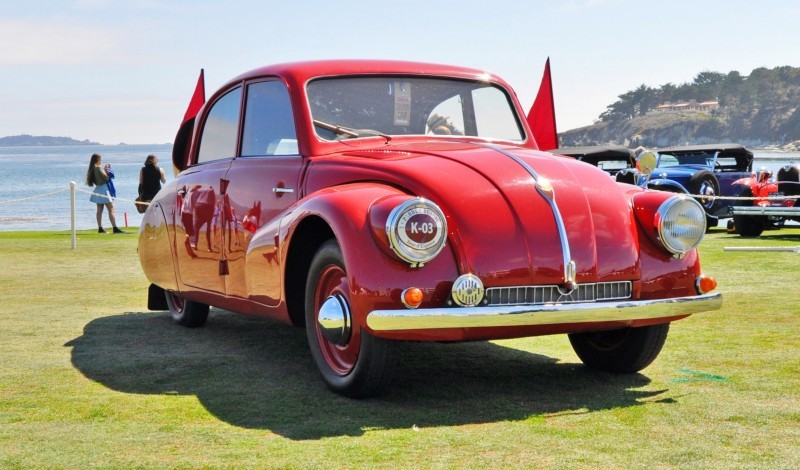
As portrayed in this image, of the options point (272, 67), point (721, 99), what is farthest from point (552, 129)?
point (721, 99)

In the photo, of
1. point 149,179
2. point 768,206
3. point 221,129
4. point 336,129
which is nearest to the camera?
point 336,129

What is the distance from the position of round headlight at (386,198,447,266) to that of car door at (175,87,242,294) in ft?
7.26

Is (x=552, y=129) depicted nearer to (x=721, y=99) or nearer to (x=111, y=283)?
(x=111, y=283)

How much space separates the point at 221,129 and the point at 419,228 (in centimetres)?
287

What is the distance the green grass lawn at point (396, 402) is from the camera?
3.96 meters

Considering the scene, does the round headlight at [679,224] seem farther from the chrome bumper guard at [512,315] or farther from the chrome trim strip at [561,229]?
the chrome trim strip at [561,229]

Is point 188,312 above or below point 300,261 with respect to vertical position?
below

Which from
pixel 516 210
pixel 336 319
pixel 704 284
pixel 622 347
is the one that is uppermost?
pixel 516 210

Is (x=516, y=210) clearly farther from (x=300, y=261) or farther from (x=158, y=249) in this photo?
(x=158, y=249)

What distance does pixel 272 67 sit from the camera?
6.43 m

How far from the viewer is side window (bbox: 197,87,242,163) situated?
22.3 feet

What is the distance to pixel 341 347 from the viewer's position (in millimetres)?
5094

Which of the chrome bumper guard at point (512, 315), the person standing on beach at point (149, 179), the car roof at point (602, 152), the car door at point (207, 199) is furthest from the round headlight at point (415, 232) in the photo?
the car roof at point (602, 152)

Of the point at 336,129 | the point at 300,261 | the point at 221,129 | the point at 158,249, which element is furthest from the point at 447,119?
the point at 158,249
